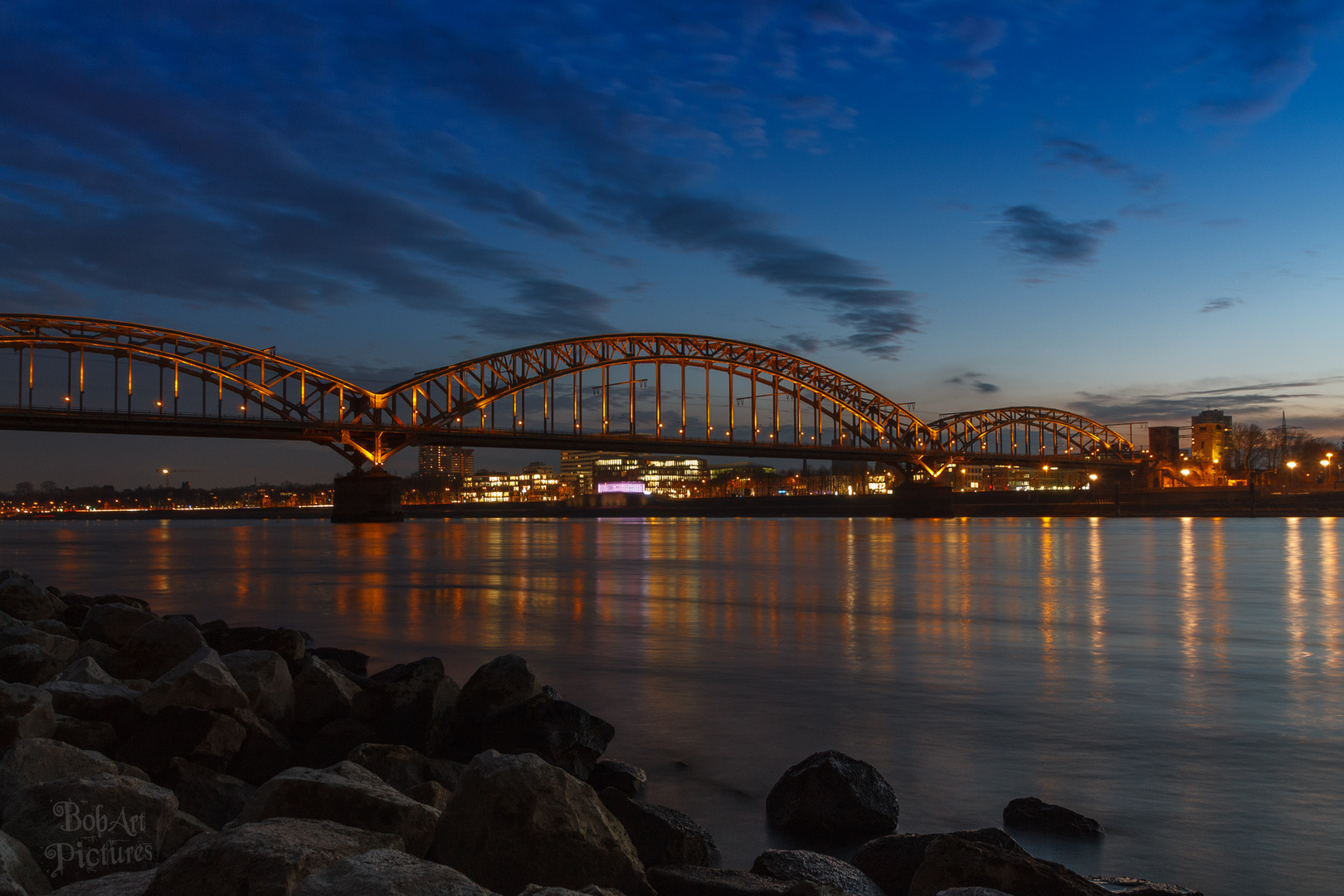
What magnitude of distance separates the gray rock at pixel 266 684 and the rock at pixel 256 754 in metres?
0.33

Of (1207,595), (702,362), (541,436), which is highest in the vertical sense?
(702,362)

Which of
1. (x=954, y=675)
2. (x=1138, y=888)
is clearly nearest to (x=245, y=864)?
(x=1138, y=888)

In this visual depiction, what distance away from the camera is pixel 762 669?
9.35m

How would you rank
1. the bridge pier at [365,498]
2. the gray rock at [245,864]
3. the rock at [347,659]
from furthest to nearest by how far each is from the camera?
the bridge pier at [365,498] < the rock at [347,659] < the gray rock at [245,864]

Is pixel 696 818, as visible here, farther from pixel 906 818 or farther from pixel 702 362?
pixel 702 362

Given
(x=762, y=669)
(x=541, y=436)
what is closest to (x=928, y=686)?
(x=762, y=669)

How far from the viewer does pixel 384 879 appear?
104 inches

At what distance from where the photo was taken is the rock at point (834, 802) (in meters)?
4.72

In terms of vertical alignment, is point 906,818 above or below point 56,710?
below

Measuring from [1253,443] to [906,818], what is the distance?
14370 cm

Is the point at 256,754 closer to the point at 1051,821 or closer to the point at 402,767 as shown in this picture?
the point at 402,767

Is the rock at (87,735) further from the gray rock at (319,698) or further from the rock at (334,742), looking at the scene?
the gray rock at (319,698)

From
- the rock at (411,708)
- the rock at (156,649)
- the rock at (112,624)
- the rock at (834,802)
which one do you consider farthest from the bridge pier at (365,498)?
the rock at (834,802)

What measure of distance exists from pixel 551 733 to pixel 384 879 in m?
3.32
